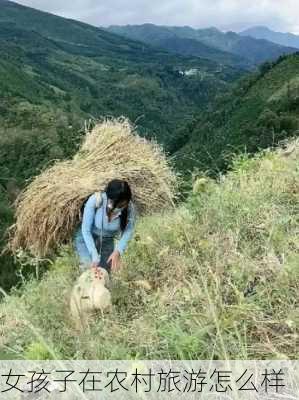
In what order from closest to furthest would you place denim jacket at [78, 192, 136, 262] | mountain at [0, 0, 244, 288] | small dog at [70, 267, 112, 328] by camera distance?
1. small dog at [70, 267, 112, 328]
2. denim jacket at [78, 192, 136, 262]
3. mountain at [0, 0, 244, 288]

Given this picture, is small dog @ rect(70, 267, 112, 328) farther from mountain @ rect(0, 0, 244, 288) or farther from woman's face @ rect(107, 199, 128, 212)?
mountain @ rect(0, 0, 244, 288)

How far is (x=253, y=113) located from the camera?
6838cm

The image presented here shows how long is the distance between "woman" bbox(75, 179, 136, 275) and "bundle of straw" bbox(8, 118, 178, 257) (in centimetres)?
21

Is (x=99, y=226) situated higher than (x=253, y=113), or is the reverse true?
(x=99, y=226)

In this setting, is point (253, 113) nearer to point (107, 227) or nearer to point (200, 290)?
point (107, 227)

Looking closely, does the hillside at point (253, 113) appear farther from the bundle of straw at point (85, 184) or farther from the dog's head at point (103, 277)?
the dog's head at point (103, 277)

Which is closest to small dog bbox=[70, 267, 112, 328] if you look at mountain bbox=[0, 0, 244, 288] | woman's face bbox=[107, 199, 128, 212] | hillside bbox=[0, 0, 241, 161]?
woman's face bbox=[107, 199, 128, 212]

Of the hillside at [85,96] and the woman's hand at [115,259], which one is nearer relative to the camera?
the woman's hand at [115,259]

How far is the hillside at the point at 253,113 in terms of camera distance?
53.5m

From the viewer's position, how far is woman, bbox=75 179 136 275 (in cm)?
465

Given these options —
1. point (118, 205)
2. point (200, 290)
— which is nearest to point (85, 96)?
point (118, 205)

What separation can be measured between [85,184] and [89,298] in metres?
1.29

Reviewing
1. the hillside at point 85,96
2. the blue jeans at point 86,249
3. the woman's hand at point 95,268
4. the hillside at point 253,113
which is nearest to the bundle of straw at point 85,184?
the blue jeans at point 86,249

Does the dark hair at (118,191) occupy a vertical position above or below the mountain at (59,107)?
above
